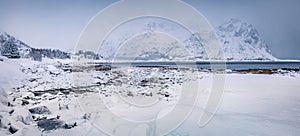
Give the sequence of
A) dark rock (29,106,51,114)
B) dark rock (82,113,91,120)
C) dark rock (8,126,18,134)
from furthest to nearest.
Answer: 1. dark rock (29,106,51,114)
2. dark rock (82,113,91,120)
3. dark rock (8,126,18,134)

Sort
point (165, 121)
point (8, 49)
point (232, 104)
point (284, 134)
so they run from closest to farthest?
point (284, 134), point (165, 121), point (232, 104), point (8, 49)

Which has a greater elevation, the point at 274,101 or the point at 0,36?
the point at 0,36

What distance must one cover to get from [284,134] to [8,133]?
7276 millimetres

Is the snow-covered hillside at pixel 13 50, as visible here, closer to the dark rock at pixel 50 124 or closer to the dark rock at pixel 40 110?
the dark rock at pixel 40 110

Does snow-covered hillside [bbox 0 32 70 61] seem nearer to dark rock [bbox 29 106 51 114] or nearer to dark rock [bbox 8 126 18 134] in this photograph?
dark rock [bbox 29 106 51 114]

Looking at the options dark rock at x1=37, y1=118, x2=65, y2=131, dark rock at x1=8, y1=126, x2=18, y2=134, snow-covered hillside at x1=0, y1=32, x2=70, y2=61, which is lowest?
dark rock at x1=37, y1=118, x2=65, y2=131

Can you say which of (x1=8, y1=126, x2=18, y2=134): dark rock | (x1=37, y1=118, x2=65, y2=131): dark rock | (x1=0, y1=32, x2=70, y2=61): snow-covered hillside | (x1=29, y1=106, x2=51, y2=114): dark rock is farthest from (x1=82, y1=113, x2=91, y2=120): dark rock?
(x1=0, y1=32, x2=70, y2=61): snow-covered hillside

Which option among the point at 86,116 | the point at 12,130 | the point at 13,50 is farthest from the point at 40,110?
the point at 13,50

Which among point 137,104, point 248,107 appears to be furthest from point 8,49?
point 248,107

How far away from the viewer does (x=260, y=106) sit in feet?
31.5

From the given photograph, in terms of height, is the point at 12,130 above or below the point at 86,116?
above

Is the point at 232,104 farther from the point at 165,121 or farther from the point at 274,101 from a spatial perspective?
the point at 165,121

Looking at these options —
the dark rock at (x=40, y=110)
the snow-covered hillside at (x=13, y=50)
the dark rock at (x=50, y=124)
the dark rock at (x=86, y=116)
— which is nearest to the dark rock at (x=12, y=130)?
the dark rock at (x=50, y=124)

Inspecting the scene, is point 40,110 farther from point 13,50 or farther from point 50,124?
point 13,50
